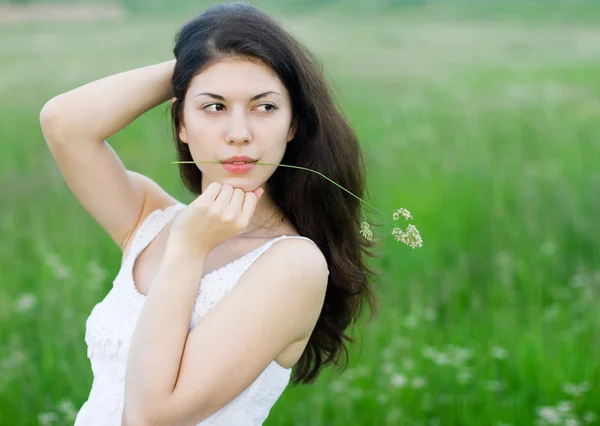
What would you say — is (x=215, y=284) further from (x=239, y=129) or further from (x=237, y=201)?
(x=239, y=129)

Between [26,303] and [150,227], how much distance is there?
1697 millimetres

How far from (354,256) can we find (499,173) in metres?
3.40

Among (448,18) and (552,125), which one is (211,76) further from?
(448,18)

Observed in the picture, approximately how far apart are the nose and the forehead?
5 cm

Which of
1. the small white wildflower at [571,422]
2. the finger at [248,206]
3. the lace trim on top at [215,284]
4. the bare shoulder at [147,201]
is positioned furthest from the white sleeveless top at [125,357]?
the small white wildflower at [571,422]

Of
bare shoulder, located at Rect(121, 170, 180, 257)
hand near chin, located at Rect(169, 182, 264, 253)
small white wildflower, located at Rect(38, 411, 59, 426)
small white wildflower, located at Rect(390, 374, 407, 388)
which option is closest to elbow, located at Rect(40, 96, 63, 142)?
bare shoulder, located at Rect(121, 170, 180, 257)

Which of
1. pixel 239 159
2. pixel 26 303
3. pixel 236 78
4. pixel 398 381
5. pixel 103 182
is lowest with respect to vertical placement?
pixel 26 303

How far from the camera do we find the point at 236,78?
2104 millimetres

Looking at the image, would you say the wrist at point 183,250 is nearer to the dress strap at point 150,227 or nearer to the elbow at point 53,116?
the dress strap at point 150,227

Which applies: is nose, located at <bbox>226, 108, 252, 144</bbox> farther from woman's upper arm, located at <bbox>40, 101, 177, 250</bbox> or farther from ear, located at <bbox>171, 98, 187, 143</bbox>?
woman's upper arm, located at <bbox>40, 101, 177, 250</bbox>

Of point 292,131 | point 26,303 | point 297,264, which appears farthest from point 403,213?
point 26,303

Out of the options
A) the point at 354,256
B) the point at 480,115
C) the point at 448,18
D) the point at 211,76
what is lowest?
the point at 448,18

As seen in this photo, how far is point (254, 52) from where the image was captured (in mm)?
2123

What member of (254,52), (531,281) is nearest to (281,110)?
(254,52)
